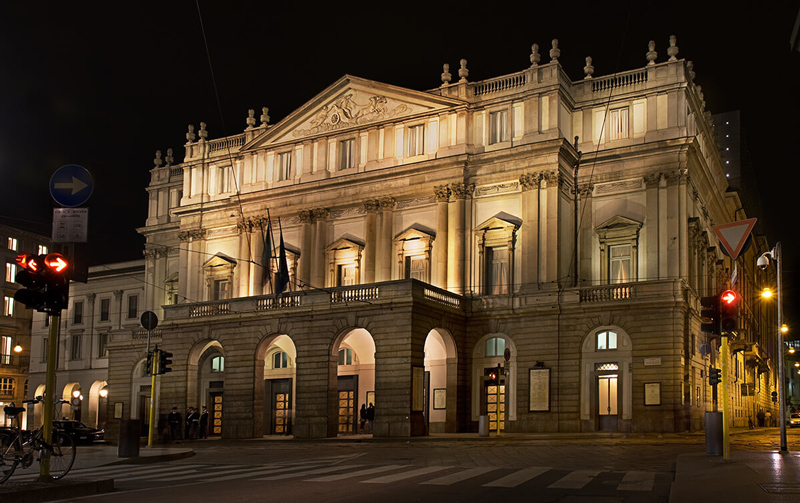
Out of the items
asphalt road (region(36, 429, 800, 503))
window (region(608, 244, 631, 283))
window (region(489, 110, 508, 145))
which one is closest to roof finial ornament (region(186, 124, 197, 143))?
window (region(489, 110, 508, 145))

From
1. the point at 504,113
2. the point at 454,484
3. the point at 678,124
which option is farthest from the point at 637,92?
the point at 454,484

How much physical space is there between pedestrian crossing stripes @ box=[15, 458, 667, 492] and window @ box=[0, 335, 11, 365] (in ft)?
210

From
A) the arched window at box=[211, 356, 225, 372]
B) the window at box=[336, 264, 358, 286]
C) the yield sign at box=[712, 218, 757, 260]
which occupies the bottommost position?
the arched window at box=[211, 356, 225, 372]

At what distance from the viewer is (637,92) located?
142ft

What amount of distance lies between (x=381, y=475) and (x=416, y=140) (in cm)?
3136

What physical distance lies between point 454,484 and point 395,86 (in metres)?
34.5

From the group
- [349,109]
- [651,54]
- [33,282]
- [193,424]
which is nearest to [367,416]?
[193,424]

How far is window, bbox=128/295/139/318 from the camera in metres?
65.6

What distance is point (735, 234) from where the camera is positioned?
18.0 metres

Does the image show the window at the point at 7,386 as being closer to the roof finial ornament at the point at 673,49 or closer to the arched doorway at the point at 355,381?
the arched doorway at the point at 355,381

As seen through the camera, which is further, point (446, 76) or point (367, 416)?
point (446, 76)

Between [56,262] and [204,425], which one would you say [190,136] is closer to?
[204,425]

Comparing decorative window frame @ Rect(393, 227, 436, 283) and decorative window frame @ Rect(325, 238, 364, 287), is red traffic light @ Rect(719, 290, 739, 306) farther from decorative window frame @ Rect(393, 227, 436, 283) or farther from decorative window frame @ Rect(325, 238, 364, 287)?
decorative window frame @ Rect(325, 238, 364, 287)

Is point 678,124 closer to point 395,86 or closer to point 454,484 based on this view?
point 395,86
